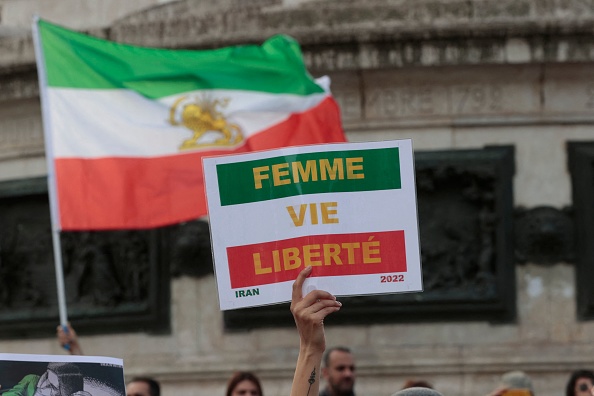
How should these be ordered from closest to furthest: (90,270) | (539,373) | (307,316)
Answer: (307,316) < (539,373) < (90,270)

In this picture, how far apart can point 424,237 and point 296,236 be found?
746 centimetres

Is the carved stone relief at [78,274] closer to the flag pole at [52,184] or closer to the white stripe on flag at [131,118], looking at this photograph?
the white stripe on flag at [131,118]

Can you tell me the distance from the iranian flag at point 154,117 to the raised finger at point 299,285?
21.2 feet

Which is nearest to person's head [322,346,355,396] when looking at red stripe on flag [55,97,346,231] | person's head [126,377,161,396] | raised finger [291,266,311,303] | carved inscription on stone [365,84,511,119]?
person's head [126,377,161,396]

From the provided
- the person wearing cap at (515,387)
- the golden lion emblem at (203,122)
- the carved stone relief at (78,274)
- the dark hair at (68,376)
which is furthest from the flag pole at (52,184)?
the dark hair at (68,376)

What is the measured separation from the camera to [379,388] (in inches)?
554

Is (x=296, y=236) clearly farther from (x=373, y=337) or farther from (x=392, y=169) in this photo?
(x=373, y=337)

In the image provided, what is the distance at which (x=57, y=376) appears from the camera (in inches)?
271

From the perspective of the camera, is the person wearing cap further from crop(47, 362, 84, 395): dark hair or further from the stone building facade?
crop(47, 362, 84, 395): dark hair

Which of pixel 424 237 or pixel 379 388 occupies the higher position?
pixel 424 237

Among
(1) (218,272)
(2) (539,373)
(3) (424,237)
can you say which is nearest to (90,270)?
(3) (424,237)

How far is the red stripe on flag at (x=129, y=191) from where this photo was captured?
13070 millimetres

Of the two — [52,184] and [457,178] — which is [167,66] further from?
[457,178]

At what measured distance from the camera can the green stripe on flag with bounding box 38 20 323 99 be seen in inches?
535
